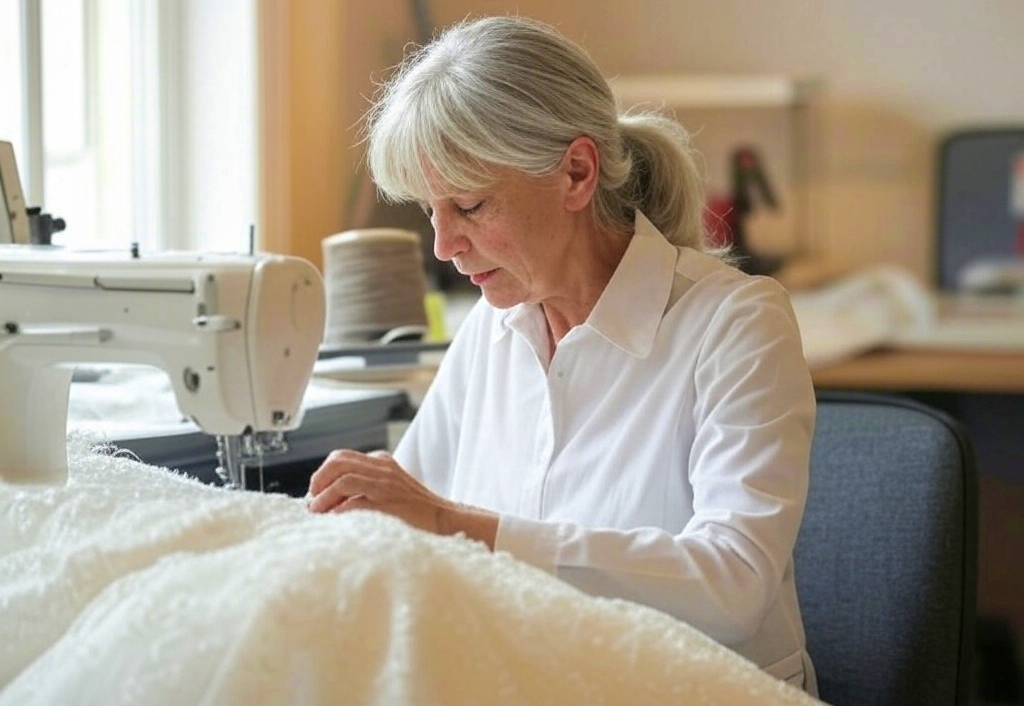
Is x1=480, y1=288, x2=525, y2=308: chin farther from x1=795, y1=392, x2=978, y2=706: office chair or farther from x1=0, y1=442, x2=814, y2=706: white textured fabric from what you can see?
x1=0, y1=442, x2=814, y2=706: white textured fabric

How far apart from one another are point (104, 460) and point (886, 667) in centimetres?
75

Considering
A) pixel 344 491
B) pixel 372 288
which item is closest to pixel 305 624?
pixel 344 491

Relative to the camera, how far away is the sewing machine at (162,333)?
121cm

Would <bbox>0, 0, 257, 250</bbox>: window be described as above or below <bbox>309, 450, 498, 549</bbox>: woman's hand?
above

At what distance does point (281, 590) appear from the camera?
2.70 ft

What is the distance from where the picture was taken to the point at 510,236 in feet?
4.88

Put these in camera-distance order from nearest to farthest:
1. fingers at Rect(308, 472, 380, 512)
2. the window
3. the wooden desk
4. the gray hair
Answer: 1. fingers at Rect(308, 472, 380, 512)
2. the gray hair
3. the window
4. the wooden desk

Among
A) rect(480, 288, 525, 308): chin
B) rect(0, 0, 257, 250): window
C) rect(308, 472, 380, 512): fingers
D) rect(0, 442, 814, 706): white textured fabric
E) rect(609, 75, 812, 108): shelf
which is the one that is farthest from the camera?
rect(609, 75, 812, 108): shelf

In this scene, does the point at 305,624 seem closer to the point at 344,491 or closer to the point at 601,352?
the point at 344,491

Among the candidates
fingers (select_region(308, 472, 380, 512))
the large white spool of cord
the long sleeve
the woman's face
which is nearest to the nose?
the woman's face

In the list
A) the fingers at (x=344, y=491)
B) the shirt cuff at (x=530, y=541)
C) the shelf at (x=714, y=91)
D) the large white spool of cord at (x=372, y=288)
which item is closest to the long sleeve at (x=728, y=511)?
the shirt cuff at (x=530, y=541)

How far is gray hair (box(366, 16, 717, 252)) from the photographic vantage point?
1.41 m

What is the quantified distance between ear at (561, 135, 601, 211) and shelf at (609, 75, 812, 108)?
2475 millimetres

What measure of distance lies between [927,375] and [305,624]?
2341 millimetres
